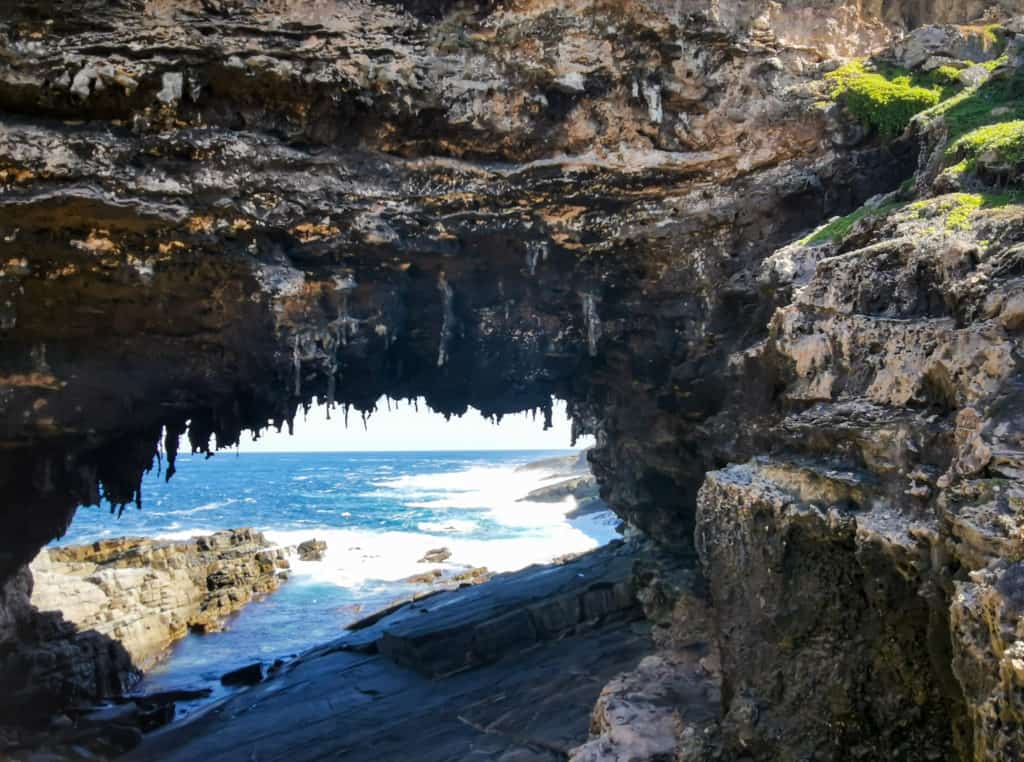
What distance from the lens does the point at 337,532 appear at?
50594mm

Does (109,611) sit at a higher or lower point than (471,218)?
lower

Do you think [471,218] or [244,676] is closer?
[471,218]

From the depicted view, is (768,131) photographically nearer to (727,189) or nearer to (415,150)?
(727,189)

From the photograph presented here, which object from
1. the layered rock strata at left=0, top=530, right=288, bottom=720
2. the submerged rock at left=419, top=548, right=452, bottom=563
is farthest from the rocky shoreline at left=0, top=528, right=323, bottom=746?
the submerged rock at left=419, top=548, right=452, bottom=563

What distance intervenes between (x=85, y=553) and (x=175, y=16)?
2213 centimetres

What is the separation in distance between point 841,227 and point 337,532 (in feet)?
152

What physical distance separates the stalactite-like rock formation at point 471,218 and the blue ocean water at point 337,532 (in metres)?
7.34

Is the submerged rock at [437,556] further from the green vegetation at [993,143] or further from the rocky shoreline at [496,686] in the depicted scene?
the green vegetation at [993,143]

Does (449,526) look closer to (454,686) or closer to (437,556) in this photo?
(437,556)

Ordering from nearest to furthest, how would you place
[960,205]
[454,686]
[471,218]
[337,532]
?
[960,205] < [471,218] < [454,686] < [337,532]

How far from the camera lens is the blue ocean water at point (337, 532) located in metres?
21.2

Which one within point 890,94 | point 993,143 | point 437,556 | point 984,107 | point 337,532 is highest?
point 890,94

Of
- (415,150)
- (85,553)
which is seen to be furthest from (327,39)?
(85,553)

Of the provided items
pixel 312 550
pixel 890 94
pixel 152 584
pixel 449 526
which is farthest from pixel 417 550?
pixel 890 94
